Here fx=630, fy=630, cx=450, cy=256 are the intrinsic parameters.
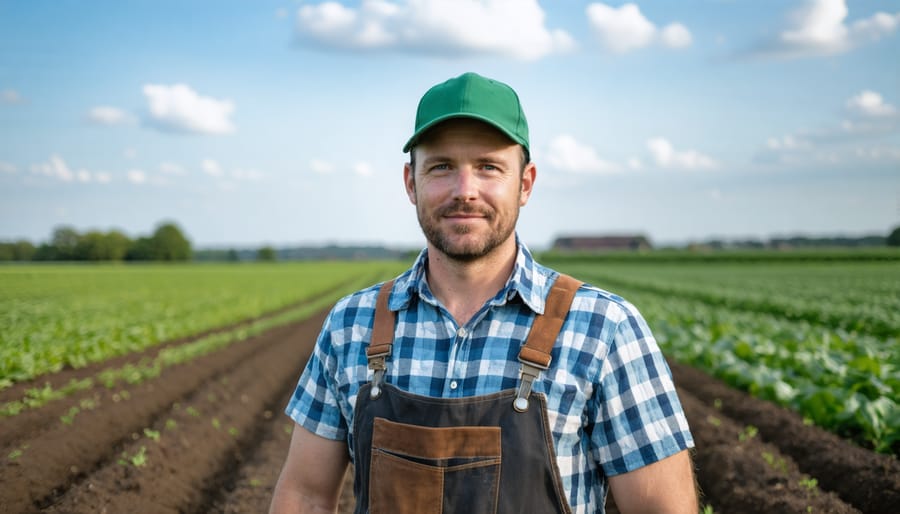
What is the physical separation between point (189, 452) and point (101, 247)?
107 meters

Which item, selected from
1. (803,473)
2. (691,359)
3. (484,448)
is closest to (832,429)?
(803,473)

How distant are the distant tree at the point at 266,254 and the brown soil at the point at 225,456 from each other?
11790cm

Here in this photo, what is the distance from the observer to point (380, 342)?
1.98m

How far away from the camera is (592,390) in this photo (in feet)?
5.98

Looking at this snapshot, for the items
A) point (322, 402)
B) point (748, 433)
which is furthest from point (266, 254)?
point (322, 402)

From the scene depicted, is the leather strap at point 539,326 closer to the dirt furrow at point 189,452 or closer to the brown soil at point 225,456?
the brown soil at point 225,456

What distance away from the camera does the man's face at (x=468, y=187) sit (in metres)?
1.92

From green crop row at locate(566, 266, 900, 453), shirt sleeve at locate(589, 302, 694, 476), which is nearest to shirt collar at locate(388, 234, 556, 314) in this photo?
shirt sleeve at locate(589, 302, 694, 476)

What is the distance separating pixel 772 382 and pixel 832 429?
121cm

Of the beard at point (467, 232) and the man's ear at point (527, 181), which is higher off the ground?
the man's ear at point (527, 181)

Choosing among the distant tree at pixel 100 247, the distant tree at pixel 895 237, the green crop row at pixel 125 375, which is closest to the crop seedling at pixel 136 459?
the green crop row at pixel 125 375

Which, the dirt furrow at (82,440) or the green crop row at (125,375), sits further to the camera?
the green crop row at (125,375)

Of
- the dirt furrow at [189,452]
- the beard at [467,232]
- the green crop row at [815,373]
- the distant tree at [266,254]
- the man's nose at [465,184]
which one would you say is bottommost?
the dirt furrow at [189,452]

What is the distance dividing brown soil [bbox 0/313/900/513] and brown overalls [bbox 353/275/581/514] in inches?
119
